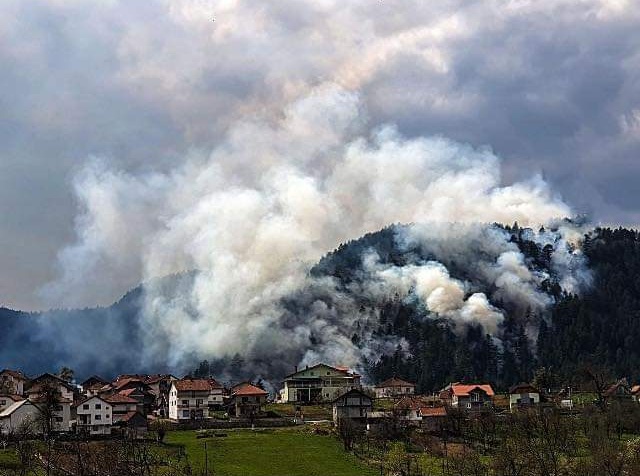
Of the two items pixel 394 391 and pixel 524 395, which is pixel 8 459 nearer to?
pixel 524 395

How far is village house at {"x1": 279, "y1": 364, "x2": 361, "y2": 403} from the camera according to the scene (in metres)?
99.7

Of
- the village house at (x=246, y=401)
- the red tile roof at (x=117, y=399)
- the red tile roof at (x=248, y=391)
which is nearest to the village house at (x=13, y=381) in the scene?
the red tile roof at (x=117, y=399)

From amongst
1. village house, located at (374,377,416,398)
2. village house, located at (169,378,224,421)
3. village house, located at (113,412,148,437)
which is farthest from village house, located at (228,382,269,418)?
village house, located at (374,377,416,398)

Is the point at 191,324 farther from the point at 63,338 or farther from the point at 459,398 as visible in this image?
the point at 459,398

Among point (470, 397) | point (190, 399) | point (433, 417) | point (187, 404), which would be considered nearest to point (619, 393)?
point (470, 397)

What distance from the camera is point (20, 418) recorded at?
63906 millimetres

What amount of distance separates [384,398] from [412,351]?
2866 cm

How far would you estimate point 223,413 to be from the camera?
3260 inches

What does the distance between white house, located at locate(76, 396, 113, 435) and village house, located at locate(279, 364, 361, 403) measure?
3208 centimetres

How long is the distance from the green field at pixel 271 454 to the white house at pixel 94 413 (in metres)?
7.22

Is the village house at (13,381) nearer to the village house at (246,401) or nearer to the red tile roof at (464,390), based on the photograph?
Answer: the village house at (246,401)

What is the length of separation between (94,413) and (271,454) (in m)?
20.1

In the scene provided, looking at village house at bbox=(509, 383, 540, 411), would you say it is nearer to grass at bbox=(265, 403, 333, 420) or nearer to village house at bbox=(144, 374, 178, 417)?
grass at bbox=(265, 403, 333, 420)

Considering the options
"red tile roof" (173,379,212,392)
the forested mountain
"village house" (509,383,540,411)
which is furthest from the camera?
the forested mountain
